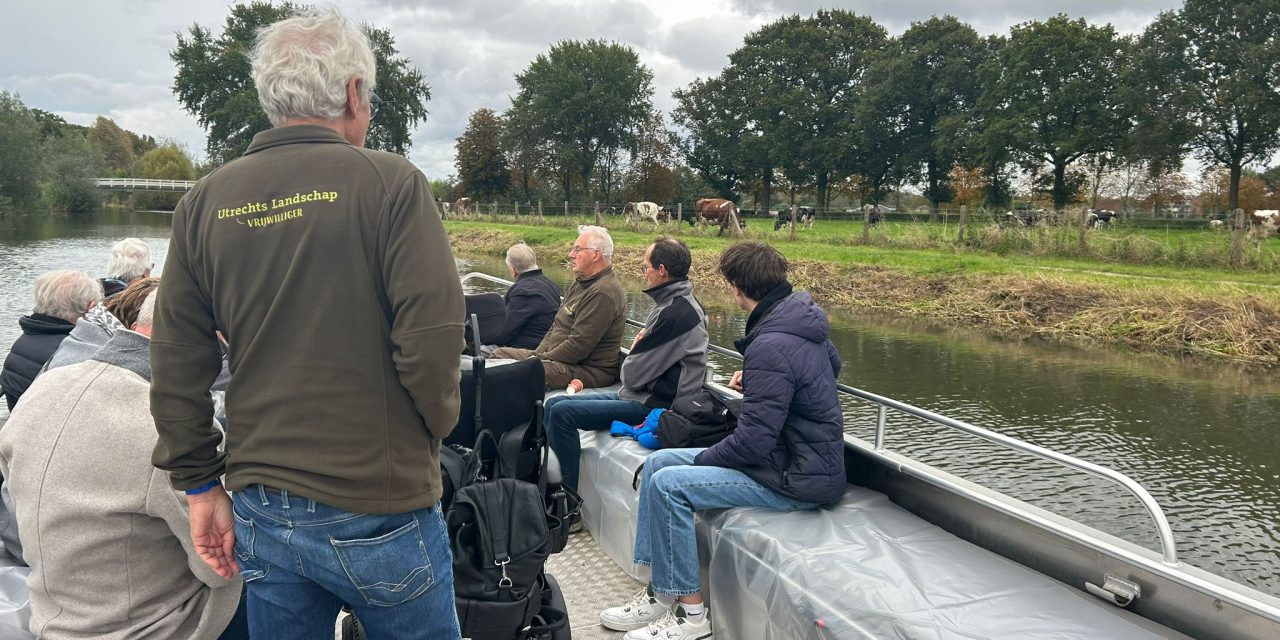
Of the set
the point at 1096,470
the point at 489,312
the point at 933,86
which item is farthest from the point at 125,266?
the point at 933,86

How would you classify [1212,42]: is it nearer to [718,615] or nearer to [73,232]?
[718,615]

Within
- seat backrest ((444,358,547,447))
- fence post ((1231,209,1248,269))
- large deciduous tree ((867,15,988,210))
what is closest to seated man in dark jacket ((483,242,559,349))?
seat backrest ((444,358,547,447))

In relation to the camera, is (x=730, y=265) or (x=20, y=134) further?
(x=20, y=134)

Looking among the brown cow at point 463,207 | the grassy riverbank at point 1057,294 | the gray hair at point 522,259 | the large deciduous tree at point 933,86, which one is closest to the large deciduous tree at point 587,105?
the brown cow at point 463,207

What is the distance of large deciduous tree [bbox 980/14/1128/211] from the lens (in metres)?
35.2

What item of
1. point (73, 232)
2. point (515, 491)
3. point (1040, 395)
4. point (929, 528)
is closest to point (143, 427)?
point (515, 491)

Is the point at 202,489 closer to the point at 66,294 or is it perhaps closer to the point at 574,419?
the point at 66,294

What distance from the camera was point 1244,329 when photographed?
34.9 feet

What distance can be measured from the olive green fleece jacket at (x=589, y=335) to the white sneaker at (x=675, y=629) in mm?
2000

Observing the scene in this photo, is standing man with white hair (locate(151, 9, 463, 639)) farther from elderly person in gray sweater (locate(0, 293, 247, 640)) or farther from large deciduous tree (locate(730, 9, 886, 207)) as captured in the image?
A: large deciduous tree (locate(730, 9, 886, 207))

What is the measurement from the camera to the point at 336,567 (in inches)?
61.5

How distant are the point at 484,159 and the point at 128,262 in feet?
170

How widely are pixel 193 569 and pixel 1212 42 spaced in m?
40.4

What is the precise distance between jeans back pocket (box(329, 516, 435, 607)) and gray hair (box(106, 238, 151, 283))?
13.3ft
